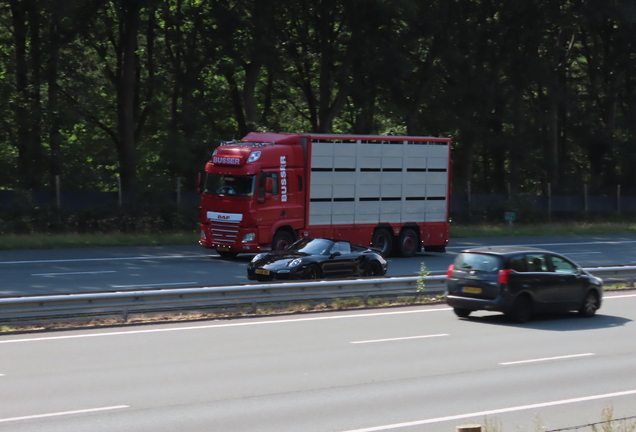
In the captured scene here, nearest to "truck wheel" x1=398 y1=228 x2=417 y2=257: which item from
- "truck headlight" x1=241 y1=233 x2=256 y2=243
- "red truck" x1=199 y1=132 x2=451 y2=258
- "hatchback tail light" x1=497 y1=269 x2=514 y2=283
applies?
"red truck" x1=199 y1=132 x2=451 y2=258

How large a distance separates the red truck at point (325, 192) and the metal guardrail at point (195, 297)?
776cm

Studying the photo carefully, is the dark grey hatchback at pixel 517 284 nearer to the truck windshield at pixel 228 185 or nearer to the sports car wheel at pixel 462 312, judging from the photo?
the sports car wheel at pixel 462 312

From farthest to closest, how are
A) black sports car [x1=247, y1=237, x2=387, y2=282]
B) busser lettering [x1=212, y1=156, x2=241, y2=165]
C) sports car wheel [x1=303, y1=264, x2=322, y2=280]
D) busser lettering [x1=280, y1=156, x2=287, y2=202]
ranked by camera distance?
busser lettering [x1=280, y1=156, x2=287, y2=202]
busser lettering [x1=212, y1=156, x2=241, y2=165]
sports car wheel [x1=303, y1=264, x2=322, y2=280]
black sports car [x1=247, y1=237, x2=387, y2=282]

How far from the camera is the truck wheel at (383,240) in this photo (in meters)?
27.8

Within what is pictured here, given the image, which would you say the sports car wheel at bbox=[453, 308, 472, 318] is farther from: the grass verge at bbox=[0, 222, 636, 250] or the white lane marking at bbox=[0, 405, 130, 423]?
the grass verge at bbox=[0, 222, 636, 250]

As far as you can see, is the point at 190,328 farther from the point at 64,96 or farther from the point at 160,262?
the point at 64,96

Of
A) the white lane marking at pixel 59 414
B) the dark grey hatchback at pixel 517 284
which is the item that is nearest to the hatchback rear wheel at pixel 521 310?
the dark grey hatchback at pixel 517 284

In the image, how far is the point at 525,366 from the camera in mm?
11188

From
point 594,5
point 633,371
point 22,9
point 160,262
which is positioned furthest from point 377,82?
point 633,371

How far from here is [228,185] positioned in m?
25.6

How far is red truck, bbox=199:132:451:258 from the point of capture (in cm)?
2514

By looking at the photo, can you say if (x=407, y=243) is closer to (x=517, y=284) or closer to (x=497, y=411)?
(x=517, y=284)

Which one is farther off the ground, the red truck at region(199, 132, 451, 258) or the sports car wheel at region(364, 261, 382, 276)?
the red truck at region(199, 132, 451, 258)

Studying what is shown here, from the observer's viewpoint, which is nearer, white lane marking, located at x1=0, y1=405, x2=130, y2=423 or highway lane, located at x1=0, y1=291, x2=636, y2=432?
white lane marking, located at x1=0, y1=405, x2=130, y2=423
